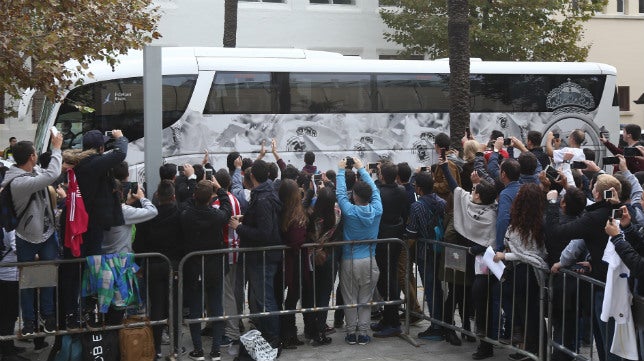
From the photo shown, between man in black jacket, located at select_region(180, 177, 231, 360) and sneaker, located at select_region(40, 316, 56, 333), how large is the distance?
1.32m

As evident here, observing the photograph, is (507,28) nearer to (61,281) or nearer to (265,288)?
(265,288)

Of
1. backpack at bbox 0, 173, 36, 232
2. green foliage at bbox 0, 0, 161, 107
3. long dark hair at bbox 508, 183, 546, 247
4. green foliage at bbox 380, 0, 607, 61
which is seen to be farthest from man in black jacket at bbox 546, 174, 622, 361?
green foliage at bbox 380, 0, 607, 61

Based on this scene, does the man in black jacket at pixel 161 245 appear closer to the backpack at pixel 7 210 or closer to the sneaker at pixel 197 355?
the sneaker at pixel 197 355

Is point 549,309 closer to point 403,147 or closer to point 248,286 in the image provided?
point 248,286

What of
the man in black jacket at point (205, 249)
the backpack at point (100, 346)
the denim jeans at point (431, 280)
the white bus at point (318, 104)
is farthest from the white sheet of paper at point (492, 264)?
the white bus at point (318, 104)

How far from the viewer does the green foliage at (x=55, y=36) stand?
11.0 meters

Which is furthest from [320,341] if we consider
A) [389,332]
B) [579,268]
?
[579,268]

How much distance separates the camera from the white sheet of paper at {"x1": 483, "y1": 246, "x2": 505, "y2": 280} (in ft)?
29.3

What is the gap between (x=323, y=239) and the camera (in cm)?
980

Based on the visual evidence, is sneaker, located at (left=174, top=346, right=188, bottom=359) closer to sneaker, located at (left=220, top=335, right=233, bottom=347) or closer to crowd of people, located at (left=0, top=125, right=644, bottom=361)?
crowd of people, located at (left=0, top=125, right=644, bottom=361)

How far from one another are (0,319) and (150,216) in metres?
1.77

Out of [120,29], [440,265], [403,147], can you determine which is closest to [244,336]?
[440,265]

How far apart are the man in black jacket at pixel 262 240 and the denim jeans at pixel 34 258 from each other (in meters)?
1.76

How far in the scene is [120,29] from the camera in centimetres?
1273
